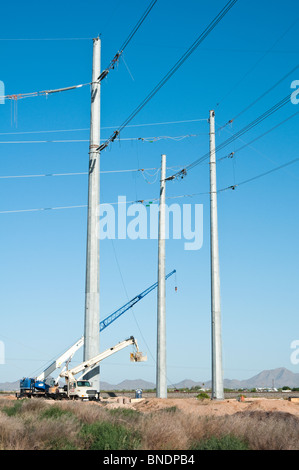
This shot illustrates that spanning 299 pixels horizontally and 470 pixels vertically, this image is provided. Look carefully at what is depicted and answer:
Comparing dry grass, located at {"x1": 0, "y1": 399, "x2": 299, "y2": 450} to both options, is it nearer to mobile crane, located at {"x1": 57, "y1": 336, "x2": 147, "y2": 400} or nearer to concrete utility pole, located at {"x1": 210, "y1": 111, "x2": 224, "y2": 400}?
concrete utility pole, located at {"x1": 210, "y1": 111, "x2": 224, "y2": 400}

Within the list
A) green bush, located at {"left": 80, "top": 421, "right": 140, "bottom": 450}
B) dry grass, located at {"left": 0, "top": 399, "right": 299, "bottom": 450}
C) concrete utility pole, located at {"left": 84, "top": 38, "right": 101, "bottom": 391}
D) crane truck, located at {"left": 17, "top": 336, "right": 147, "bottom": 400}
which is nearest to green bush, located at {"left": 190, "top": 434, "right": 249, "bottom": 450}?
dry grass, located at {"left": 0, "top": 399, "right": 299, "bottom": 450}

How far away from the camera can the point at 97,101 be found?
3628 cm

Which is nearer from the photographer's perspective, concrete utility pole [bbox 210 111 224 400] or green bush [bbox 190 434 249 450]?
green bush [bbox 190 434 249 450]

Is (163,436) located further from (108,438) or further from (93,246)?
(93,246)

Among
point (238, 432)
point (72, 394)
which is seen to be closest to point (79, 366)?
point (72, 394)

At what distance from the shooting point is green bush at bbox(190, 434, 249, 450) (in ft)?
55.2

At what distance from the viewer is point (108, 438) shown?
16938mm

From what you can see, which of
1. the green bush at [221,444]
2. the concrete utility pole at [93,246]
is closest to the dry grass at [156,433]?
the green bush at [221,444]

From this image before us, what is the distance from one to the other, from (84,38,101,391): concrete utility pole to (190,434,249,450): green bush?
17468mm

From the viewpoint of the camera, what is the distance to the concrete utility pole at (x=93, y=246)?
34.6 meters

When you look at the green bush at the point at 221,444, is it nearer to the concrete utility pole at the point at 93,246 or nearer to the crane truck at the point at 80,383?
the concrete utility pole at the point at 93,246

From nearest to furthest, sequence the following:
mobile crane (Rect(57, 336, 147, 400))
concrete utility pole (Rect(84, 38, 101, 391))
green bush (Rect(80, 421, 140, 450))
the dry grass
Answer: the dry grass
green bush (Rect(80, 421, 140, 450))
concrete utility pole (Rect(84, 38, 101, 391))
mobile crane (Rect(57, 336, 147, 400))
